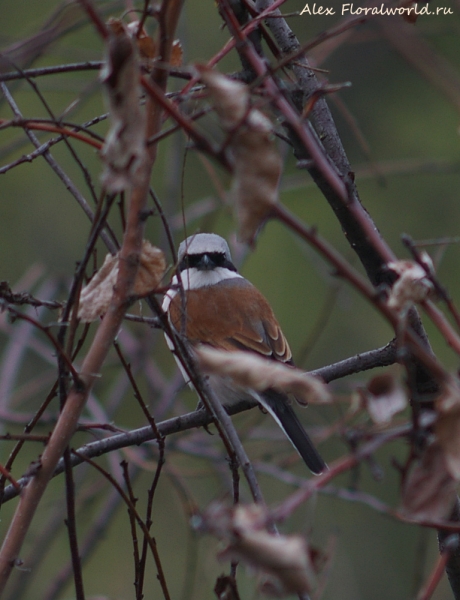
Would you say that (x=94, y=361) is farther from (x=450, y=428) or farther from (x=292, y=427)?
(x=292, y=427)

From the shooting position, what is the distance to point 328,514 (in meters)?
6.11

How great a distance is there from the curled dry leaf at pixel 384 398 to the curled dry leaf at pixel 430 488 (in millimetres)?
68

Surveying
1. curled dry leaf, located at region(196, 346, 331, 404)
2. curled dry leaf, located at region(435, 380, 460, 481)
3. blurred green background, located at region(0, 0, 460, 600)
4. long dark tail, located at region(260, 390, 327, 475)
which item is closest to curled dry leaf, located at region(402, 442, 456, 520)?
curled dry leaf, located at region(435, 380, 460, 481)

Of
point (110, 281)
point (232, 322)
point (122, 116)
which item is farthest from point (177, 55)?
point (232, 322)

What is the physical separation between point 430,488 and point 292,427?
2.02 metres

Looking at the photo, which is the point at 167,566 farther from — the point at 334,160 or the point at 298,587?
the point at 298,587

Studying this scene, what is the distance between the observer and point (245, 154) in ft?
3.03

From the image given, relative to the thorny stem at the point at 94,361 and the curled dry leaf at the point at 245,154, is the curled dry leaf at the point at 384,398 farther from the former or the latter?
the thorny stem at the point at 94,361

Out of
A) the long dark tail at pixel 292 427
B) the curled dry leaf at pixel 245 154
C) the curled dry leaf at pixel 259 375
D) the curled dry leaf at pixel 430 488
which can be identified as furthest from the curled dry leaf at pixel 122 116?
the long dark tail at pixel 292 427

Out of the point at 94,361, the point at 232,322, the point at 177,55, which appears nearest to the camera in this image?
the point at 94,361

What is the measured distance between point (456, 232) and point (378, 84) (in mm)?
2386

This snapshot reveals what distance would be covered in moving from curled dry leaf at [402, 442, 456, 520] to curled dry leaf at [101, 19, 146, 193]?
1.69 ft

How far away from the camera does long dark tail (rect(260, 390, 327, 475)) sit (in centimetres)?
271

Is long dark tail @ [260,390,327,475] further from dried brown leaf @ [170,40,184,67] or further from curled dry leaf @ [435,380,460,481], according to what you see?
curled dry leaf @ [435,380,460,481]
